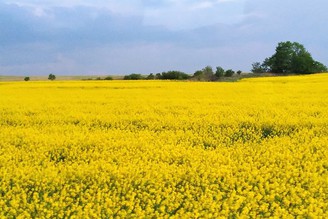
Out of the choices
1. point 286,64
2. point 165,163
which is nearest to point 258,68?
point 286,64

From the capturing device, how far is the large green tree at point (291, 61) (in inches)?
2315

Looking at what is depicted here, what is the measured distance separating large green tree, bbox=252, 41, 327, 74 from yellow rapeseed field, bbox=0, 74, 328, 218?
47.1 metres

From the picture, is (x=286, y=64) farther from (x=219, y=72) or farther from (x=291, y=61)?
(x=219, y=72)

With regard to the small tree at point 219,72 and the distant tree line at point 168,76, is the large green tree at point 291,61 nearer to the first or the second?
the small tree at point 219,72

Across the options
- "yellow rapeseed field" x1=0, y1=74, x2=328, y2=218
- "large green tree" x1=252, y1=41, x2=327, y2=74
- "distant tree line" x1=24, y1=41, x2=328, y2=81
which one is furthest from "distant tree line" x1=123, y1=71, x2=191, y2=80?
"yellow rapeseed field" x1=0, y1=74, x2=328, y2=218

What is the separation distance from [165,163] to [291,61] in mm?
55635

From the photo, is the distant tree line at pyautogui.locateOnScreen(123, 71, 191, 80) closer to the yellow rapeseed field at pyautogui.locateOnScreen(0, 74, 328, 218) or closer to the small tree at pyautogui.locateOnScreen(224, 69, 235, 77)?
the small tree at pyautogui.locateOnScreen(224, 69, 235, 77)

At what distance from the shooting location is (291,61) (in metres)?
60.4

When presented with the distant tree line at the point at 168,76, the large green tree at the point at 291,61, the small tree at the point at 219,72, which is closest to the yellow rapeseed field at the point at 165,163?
the distant tree line at the point at 168,76

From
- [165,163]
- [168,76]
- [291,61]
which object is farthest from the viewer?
[291,61]

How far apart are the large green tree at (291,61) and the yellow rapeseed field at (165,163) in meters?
47.1

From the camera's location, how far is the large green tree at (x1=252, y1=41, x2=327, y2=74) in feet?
193

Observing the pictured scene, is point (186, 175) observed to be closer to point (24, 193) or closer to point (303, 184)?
point (303, 184)

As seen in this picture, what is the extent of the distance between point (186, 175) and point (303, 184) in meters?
1.71
